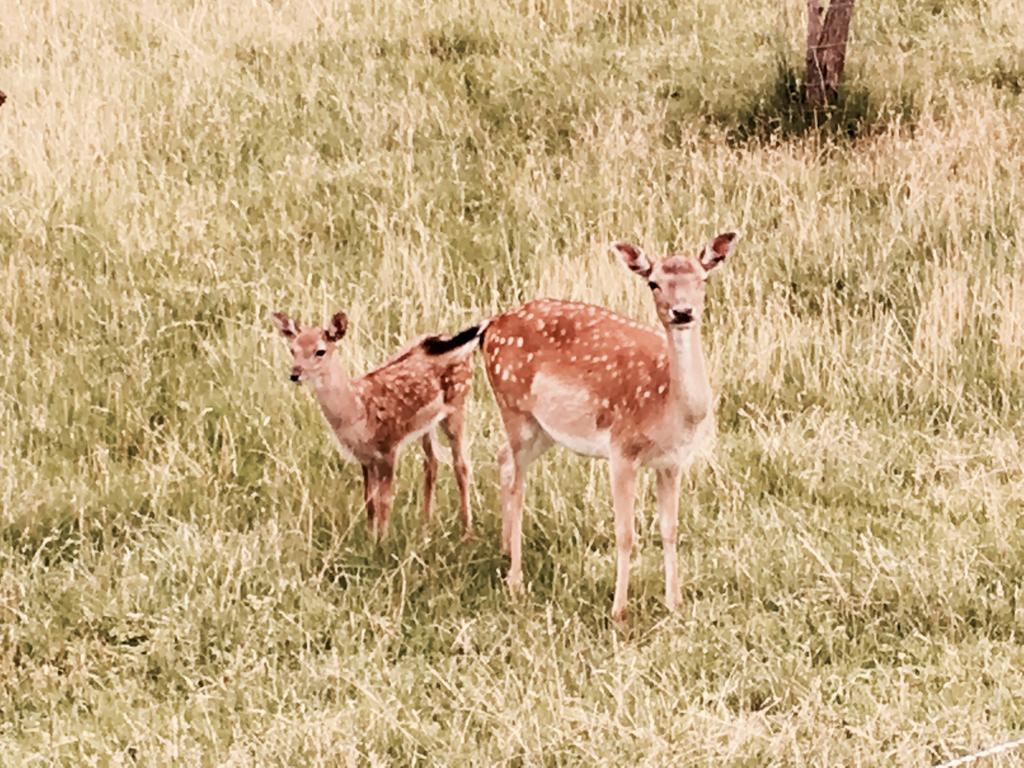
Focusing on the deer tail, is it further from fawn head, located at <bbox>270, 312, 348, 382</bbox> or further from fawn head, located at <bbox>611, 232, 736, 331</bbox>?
fawn head, located at <bbox>611, 232, 736, 331</bbox>

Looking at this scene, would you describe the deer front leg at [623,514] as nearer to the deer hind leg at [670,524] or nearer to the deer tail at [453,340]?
the deer hind leg at [670,524]

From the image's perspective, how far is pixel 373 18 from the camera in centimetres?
1296

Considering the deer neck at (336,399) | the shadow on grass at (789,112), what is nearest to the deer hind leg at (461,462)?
the deer neck at (336,399)

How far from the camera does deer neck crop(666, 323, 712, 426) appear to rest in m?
5.81

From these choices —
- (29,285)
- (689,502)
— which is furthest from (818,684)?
(29,285)

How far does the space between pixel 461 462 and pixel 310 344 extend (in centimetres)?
82

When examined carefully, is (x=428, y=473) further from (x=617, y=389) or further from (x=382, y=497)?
(x=617, y=389)

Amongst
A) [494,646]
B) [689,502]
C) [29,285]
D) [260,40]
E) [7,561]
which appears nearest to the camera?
[494,646]

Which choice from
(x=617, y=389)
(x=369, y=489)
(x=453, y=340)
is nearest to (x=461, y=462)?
(x=369, y=489)

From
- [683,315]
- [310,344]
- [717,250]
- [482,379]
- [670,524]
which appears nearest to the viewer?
[683,315]

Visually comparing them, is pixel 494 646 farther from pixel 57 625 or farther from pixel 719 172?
pixel 719 172

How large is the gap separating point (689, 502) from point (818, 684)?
1.62 m

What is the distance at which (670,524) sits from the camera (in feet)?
20.2

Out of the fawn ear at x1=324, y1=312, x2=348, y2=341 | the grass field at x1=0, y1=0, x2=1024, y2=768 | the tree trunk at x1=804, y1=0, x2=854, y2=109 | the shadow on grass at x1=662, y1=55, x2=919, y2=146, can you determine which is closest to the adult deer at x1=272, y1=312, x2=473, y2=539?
the fawn ear at x1=324, y1=312, x2=348, y2=341
